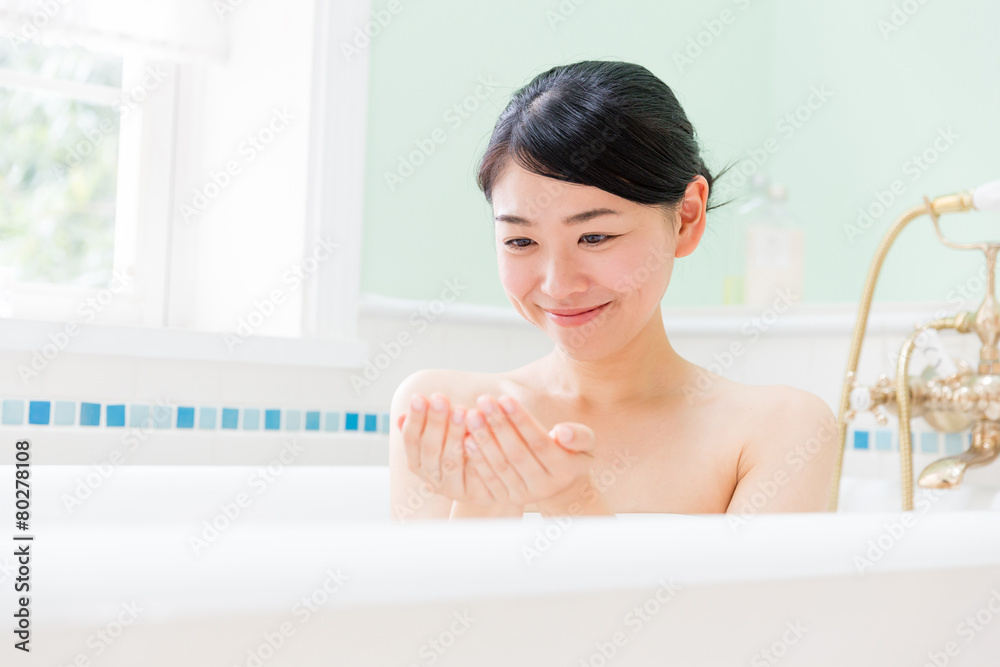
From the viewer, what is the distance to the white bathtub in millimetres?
453

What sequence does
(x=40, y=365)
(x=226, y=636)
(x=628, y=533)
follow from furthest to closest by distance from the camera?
(x=40, y=365) < (x=628, y=533) < (x=226, y=636)

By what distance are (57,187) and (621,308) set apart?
1.05 meters

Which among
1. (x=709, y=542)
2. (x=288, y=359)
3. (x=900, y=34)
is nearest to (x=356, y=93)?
(x=288, y=359)

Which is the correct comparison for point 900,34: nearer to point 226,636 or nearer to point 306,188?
point 306,188

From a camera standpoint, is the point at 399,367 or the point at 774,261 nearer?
the point at 399,367

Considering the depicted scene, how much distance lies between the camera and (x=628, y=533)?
0.60 meters

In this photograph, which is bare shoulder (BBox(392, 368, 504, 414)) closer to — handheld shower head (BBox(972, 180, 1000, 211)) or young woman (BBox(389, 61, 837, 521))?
young woman (BBox(389, 61, 837, 521))

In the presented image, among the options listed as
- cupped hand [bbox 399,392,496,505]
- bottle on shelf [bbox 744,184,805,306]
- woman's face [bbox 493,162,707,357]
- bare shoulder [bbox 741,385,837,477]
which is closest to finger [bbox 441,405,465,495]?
cupped hand [bbox 399,392,496,505]

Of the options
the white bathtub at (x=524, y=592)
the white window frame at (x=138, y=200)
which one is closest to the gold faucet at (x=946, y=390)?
the white bathtub at (x=524, y=592)

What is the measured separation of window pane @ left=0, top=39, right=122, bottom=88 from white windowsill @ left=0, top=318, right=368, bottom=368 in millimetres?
485

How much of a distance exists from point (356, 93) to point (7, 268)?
589mm

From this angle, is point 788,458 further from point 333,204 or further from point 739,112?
point 739,112

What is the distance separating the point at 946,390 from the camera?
1381 mm

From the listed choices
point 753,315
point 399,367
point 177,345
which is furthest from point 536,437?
point 753,315
